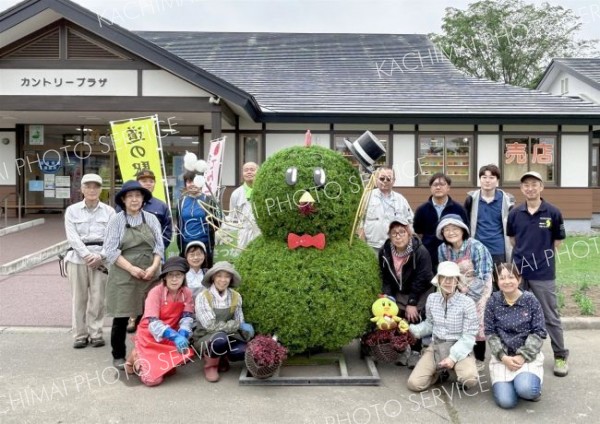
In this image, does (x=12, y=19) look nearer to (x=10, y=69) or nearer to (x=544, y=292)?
(x=10, y=69)

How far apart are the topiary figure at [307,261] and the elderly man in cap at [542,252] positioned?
137 cm

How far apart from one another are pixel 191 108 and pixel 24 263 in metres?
4.27

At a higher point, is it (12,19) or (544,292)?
(12,19)

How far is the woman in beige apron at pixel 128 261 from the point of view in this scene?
4531mm

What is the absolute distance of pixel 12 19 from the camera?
33.2 feet

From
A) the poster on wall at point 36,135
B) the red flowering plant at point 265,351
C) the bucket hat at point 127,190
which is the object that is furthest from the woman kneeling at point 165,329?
the poster on wall at point 36,135

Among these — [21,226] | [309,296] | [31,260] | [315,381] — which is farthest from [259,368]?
[21,226]

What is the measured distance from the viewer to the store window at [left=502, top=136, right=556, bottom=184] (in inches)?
539

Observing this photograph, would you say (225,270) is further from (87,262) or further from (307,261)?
(87,262)

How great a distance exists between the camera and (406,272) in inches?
179

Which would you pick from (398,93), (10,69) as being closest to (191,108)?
(10,69)

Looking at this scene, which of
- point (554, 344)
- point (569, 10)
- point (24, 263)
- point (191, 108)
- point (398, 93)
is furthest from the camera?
point (569, 10)

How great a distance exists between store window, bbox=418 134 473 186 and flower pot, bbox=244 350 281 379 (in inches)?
407

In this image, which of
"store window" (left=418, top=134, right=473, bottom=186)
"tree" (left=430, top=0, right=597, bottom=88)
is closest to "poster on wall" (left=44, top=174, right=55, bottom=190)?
"store window" (left=418, top=134, right=473, bottom=186)
